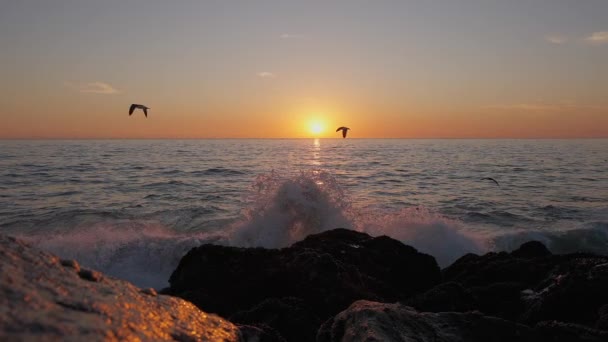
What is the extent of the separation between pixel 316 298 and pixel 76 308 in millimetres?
3244

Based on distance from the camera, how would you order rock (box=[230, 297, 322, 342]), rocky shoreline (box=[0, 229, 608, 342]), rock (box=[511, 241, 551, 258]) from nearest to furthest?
rocky shoreline (box=[0, 229, 608, 342]) → rock (box=[230, 297, 322, 342]) → rock (box=[511, 241, 551, 258])

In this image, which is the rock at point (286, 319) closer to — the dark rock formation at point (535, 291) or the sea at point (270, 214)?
the dark rock formation at point (535, 291)

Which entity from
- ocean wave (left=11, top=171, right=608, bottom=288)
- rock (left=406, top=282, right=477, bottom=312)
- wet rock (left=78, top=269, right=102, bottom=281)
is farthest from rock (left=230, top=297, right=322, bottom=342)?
ocean wave (left=11, top=171, right=608, bottom=288)

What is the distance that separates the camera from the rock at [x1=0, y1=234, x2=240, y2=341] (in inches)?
53.4

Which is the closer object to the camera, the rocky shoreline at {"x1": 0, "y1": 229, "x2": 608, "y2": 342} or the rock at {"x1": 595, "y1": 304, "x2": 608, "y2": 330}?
the rocky shoreline at {"x1": 0, "y1": 229, "x2": 608, "y2": 342}

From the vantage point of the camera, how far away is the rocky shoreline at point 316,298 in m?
1.55

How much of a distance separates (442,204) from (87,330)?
16138mm

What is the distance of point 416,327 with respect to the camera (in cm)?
271

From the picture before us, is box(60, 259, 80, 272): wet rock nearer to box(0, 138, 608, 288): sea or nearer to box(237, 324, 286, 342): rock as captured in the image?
box(237, 324, 286, 342): rock

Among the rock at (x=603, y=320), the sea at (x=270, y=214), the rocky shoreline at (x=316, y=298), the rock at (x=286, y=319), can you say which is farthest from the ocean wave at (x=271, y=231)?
the rock at (x=603, y=320)

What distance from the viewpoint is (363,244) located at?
685 centimetres

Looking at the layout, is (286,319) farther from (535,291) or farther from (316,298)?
(535,291)

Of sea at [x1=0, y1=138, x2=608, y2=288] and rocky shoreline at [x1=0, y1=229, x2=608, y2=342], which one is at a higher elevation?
rocky shoreline at [x1=0, y1=229, x2=608, y2=342]

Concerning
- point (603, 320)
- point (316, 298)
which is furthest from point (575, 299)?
point (316, 298)
